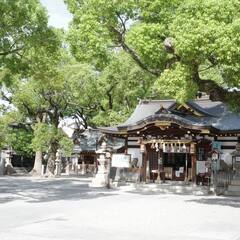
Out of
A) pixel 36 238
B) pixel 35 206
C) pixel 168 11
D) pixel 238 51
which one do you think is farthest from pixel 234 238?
pixel 168 11

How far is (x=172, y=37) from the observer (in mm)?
16125

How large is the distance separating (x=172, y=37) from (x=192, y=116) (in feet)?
42.4

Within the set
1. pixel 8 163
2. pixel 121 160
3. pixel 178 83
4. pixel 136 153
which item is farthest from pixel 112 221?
pixel 8 163

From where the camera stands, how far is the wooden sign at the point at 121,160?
27.6 meters

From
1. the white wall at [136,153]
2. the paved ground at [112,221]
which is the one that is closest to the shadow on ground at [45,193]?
the paved ground at [112,221]

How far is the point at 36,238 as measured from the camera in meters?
9.34

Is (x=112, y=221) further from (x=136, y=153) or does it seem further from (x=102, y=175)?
(x=136, y=153)

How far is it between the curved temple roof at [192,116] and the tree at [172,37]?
7056 millimetres

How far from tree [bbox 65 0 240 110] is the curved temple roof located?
706 centimetres

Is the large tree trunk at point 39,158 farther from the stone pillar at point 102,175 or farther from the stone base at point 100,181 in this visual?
the stone base at point 100,181

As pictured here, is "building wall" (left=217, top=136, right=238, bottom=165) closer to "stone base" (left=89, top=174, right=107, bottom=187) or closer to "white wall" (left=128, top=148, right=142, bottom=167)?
"white wall" (left=128, top=148, right=142, bottom=167)

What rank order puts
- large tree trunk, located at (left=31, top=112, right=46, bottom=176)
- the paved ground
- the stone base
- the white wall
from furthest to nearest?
large tree trunk, located at (left=31, top=112, right=46, bottom=176) < the white wall < the stone base < the paved ground

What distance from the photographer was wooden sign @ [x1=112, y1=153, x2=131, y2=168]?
1088 inches

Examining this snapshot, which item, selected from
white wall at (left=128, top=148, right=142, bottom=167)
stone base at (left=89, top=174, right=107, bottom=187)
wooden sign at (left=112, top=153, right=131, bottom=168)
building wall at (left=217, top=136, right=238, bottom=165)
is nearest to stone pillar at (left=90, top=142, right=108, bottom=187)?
stone base at (left=89, top=174, right=107, bottom=187)
